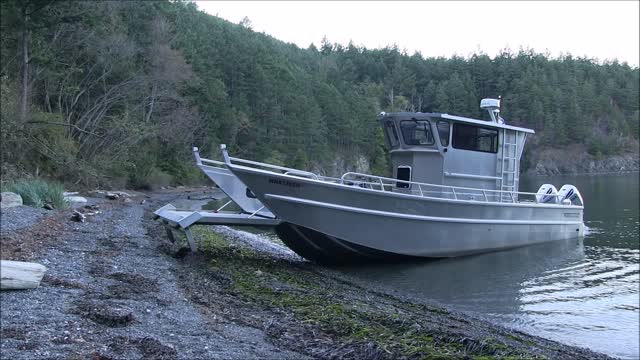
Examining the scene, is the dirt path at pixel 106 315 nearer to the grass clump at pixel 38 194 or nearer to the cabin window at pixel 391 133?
the grass clump at pixel 38 194

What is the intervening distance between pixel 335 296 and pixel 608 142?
10840 centimetres

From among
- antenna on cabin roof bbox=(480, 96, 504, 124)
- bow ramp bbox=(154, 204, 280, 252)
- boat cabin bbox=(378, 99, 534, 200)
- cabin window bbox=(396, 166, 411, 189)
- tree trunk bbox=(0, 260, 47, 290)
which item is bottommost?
tree trunk bbox=(0, 260, 47, 290)

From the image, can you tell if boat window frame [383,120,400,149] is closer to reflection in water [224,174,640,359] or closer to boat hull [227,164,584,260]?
boat hull [227,164,584,260]

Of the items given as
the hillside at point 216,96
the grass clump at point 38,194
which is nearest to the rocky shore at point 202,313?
the grass clump at point 38,194

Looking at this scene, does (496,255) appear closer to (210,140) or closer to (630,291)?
(630,291)

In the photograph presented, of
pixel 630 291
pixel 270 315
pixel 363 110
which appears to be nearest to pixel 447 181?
pixel 630 291

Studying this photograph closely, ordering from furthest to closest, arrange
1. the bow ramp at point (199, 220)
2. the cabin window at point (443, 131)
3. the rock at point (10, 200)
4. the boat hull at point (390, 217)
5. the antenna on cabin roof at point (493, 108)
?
the antenna on cabin roof at point (493, 108) < the cabin window at point (443, 131) < the rock at point (10, 200) < the boat hull at point (390, 217) < the bow ramp at point (199, 220)

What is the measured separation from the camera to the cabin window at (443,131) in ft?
51.6

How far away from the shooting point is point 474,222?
16.2 metres

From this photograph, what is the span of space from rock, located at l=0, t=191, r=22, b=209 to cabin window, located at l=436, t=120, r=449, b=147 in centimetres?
1124

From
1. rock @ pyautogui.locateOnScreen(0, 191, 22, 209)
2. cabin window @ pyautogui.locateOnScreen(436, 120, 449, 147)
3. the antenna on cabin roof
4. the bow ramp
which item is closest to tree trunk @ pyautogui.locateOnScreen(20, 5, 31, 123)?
rock @ pyautogui.locateOnScreen(0, 191, 22, 209)

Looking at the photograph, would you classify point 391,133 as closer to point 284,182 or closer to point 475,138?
point 475,138

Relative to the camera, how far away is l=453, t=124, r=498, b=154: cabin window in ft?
52.9

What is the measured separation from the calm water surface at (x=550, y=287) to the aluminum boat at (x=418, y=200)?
0.57 m
